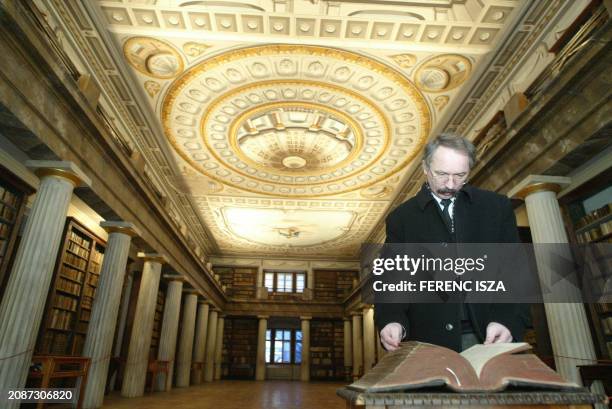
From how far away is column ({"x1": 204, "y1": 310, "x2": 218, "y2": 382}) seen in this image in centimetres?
1736

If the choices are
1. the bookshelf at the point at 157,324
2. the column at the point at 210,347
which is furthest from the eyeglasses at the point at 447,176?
the column at the point at 210,347

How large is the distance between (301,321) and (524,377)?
20551 millimetres

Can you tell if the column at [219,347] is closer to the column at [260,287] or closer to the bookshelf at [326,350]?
the column at [260,287]

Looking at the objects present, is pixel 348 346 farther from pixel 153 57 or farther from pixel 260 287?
pixel 153 57

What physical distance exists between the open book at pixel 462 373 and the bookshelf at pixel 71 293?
8376 millimetres

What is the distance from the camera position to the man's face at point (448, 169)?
1.50 m

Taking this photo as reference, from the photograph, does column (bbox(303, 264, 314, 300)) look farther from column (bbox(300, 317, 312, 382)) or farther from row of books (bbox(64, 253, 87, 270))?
row of books (bbox(64, 253, 87, 270))

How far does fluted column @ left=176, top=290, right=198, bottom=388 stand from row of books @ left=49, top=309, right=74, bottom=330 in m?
6.23

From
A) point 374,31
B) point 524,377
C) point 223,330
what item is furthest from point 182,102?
point 223,330

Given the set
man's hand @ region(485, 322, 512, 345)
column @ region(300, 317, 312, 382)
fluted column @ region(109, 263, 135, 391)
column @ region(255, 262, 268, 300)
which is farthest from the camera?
column @ region(255, 262, 268, 300)

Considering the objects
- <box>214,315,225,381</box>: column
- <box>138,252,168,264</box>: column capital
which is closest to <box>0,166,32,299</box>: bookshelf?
<box>138,252,168,264</box>: column capital

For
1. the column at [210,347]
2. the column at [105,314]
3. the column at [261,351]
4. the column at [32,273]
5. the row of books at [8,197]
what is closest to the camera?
the column at [32,273]

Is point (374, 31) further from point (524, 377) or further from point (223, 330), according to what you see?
point (223, 330)

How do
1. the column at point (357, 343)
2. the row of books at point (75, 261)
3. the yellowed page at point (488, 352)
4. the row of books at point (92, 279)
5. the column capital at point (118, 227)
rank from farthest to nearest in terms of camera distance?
the column at point (357, 343), the row of books at point (92, 279), the row of books at point (75, 261), the column capital at point (118, 227), the yellowed page at point (488, 352)
